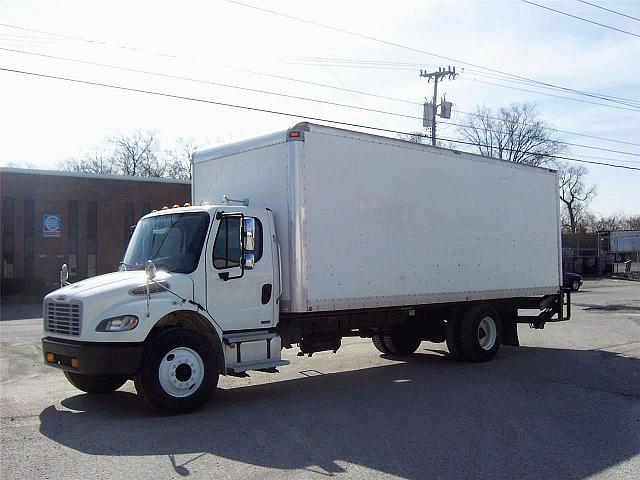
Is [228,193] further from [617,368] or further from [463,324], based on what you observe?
[617,368]

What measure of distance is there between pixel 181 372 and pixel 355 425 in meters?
2.21

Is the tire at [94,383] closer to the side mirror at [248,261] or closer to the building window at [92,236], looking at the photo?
the side mirror at [248,261]

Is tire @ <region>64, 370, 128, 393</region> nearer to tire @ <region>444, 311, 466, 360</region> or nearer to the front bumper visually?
the front bumper

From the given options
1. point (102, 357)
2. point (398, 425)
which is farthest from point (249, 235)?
point (398, 425)

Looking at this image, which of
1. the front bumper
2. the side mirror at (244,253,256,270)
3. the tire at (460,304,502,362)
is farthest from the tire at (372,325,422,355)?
the front bumper

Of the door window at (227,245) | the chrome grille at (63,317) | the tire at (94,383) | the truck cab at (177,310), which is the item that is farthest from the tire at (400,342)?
the chrome grille at (63,317)

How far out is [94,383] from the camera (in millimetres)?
8695

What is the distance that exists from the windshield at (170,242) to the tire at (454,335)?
5393 millimetres

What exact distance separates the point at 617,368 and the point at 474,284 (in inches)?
107

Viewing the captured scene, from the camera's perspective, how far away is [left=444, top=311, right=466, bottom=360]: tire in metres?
11.6

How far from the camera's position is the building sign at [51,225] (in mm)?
36594

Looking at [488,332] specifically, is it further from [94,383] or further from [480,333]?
[94,383]

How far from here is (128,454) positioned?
614cm

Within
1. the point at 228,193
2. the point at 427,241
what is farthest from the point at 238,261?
the point at 427,241
